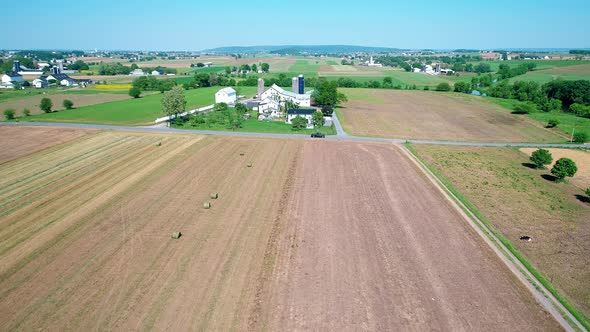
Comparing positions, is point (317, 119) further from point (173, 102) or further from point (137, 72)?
point (137, 72)

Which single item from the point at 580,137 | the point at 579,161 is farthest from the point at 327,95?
the point at 579,161

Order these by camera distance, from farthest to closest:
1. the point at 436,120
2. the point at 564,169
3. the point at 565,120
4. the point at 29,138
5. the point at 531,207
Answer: the point at 436,120 → the point at 565,120 → the point at 29,138 → the point at 564,169 → the point at 531,207

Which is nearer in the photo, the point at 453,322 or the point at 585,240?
the point at 453,322

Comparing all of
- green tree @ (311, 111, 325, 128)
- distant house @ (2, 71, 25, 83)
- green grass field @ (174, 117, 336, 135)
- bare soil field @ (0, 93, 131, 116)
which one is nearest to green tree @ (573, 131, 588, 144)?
green grass field @ (174, 117, 336, 135)

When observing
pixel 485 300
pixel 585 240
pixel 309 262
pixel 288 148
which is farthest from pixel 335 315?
pixel 288 148

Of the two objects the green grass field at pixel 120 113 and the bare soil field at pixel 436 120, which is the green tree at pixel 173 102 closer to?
the green grass field at pixel 120 113

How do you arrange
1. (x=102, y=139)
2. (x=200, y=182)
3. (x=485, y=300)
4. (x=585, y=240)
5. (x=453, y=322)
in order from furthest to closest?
(x=102, y=139) → (x=200, y=182) → (x=585, y=240) → (x=485, y=300) → (x=453, y=322)

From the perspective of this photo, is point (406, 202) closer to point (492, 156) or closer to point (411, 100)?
point (492, 156)

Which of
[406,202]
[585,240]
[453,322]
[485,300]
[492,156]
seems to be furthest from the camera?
[492,156]
